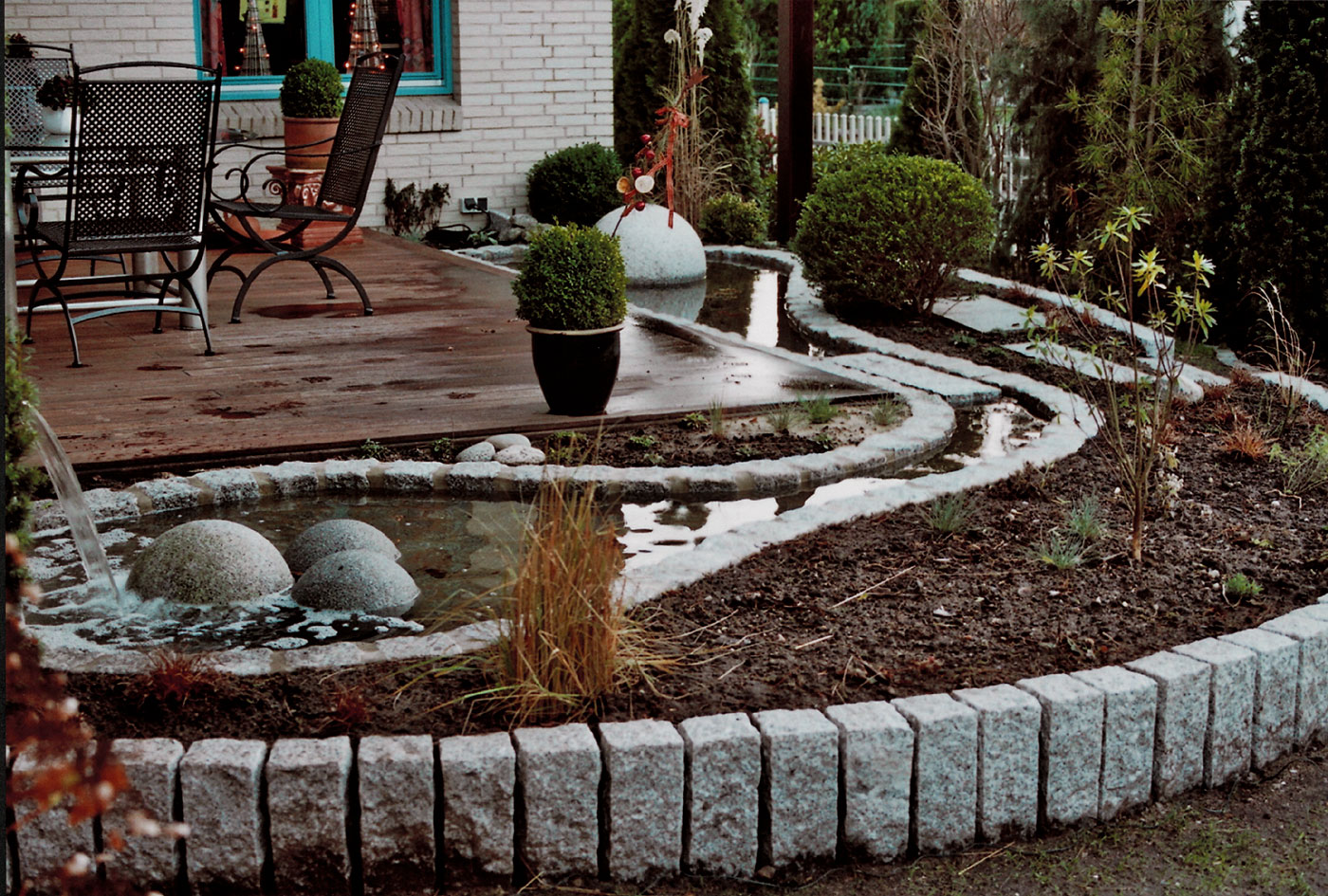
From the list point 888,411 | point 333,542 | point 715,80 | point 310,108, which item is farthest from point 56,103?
point 715,80

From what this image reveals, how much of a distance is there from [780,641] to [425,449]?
203 centimetres

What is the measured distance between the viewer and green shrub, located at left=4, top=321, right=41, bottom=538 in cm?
236

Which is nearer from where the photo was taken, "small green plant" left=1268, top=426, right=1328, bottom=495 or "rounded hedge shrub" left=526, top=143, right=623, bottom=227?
"small green plant" left=1268, top=426, right=1328, bottom=495

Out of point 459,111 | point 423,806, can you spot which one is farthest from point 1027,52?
point 423,806

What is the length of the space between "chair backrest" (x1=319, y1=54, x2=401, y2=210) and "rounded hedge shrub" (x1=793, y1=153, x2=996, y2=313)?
218cm

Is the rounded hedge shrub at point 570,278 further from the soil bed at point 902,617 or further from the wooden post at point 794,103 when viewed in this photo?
the wooden post at point 794,103

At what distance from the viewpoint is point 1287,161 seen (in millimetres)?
6387

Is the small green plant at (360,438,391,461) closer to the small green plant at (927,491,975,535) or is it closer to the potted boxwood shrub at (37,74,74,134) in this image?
→ the small green plant at (927,491,975,535)

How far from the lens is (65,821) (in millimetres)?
2404

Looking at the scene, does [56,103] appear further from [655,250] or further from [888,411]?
[888,411]

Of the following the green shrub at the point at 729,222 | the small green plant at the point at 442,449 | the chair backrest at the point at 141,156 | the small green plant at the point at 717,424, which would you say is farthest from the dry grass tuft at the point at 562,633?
the green shrub at the point at 729,222

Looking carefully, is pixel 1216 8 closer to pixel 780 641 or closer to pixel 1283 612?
pixel 1283 612

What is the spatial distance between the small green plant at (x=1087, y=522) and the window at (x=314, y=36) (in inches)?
318

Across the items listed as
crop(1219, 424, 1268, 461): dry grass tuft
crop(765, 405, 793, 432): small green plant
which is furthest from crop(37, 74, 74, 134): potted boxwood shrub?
crop(1219, 424, 1268, 461): dry grass tuft
